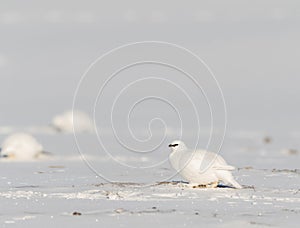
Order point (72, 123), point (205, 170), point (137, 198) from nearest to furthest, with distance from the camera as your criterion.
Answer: point (137, 198)
point (205, 170)
point (72, 123)

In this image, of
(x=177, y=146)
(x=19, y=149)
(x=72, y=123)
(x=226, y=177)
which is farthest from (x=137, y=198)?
(x=72, y=123)

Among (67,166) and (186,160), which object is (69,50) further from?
(186,160)

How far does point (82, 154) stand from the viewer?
38.3ft

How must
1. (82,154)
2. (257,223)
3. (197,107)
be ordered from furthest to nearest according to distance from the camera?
(197,107) < (82,154) < (257,223)

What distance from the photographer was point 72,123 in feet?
49.2

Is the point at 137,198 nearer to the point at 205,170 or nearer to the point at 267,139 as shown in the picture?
the point at 205,170

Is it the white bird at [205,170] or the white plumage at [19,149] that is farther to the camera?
the white plumage at [19,149]

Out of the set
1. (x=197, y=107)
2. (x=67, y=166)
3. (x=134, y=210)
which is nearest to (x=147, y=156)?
(x=67, y=166)

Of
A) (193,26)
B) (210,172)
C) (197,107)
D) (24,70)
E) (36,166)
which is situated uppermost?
(193,26)

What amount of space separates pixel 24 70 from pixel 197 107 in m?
7.58

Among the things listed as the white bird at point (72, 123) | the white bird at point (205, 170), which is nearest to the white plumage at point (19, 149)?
the white bird at point (205, 170)

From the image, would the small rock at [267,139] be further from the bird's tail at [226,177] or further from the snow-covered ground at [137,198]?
the bird's tail at [226,177]

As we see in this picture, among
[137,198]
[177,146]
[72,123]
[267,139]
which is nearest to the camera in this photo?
[137,198]

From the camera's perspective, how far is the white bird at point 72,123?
1485 cm
